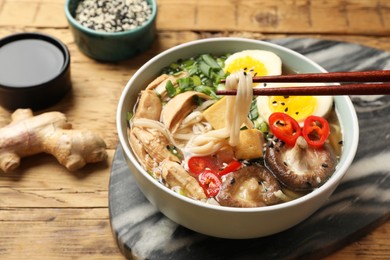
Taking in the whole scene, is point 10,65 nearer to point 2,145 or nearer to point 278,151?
point 2,145

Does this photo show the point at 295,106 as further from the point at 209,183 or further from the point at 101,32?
the point at 101,32

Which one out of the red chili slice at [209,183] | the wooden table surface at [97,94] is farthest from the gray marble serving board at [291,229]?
the red chili slice at [209,183]

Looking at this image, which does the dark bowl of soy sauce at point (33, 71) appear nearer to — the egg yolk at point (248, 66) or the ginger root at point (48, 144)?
the ginger root at point (48, 144)

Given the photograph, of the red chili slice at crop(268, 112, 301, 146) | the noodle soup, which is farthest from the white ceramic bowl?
the red chili slice at crop(268, 112, 301, 146)

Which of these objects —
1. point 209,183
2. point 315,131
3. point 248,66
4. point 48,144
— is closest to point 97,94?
point 48,144

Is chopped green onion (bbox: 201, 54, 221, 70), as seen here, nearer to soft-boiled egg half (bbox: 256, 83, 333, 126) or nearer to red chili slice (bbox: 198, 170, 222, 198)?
soft-boiled egg half (bbox: 256, 83, 333, 126)

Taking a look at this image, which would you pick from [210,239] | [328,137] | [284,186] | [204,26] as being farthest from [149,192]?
[204,26]
